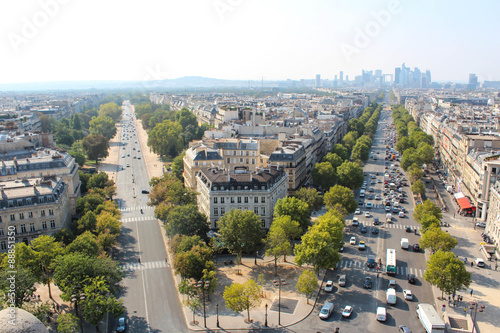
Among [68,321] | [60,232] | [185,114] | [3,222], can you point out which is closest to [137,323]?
[68,321]

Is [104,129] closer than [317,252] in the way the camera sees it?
No

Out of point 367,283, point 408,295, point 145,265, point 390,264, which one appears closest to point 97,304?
point 145,265

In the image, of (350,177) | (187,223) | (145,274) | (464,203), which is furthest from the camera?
(350,177)

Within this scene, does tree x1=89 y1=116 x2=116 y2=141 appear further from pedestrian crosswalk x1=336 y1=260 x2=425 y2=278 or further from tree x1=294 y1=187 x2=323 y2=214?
pedestrian crosswalk x1=336 y1=260 x2=425 y2=278

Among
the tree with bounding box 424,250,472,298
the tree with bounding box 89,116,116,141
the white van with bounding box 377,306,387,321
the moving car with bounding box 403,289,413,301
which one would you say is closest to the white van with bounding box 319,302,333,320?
the white van with bounding box 377,306,387,321

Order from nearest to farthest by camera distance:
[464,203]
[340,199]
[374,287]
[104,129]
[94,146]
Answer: [374,287] → [340,199] → [464,203] → [94,146] → [104,129]

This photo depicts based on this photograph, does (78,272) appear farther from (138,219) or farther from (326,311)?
(138,219)

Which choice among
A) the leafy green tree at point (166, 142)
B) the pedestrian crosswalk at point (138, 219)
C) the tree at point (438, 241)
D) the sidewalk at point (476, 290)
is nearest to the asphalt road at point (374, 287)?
the sidewalk at point (476, 290)

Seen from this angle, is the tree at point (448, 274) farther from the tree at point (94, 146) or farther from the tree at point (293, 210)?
the tree at point (94, 146)
